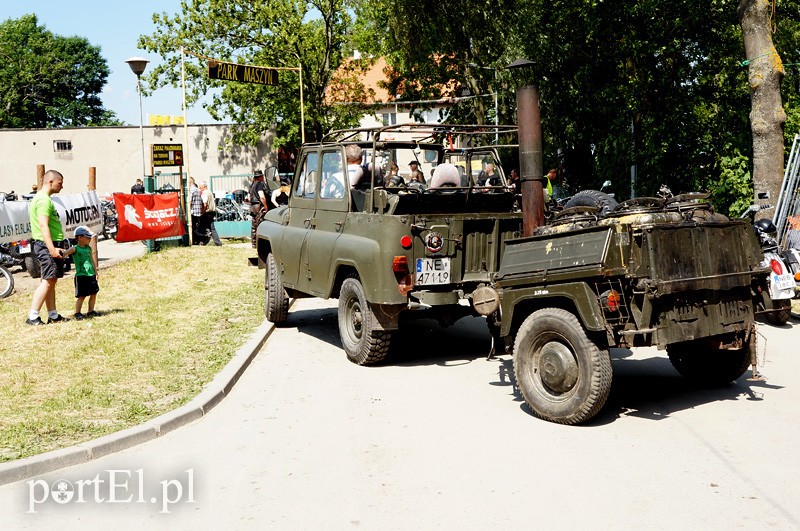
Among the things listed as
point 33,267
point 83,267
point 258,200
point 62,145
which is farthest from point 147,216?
point 62,145

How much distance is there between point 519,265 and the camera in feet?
22.2

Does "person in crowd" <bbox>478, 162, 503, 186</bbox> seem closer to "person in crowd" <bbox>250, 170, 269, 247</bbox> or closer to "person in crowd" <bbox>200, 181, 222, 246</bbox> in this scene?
"person in crowd" <bbox>250, 170, 269, 247</bbox>

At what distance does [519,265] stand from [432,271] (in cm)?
187

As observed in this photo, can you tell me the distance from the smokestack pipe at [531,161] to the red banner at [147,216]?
14.3 m

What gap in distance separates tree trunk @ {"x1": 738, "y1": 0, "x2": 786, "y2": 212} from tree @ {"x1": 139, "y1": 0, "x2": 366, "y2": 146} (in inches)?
1104

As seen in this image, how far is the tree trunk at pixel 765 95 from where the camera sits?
1302 cm

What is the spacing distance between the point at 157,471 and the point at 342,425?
1524 millimetres

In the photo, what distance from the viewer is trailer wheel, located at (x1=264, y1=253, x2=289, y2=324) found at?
11112mm

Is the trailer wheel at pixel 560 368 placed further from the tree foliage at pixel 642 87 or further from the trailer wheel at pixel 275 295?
the tree foliage at pixel 642 87

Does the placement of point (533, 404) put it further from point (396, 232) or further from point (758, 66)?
point (758, 66)

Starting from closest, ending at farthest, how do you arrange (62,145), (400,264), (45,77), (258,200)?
(400,264)
(258,200)
(62,145)
(45,77)

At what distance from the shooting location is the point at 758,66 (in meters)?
13.1

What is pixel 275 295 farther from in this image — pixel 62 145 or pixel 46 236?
pixel 62 145

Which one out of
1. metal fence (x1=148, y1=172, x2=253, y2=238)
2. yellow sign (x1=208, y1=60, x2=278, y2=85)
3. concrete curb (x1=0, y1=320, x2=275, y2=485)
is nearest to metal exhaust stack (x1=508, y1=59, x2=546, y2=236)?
concrete curb (x1=0, y1=320, x2=275, y2=485)
